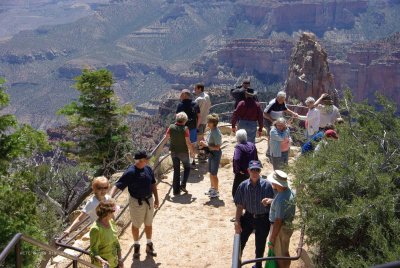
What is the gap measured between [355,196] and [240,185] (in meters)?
1.77

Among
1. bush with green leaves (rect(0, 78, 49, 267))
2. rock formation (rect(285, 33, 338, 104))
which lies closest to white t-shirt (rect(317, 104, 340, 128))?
bush with green leaves (rect(0, 78, 49, 267))

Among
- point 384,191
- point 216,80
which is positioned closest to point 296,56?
point 384,191

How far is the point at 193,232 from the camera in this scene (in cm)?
1046

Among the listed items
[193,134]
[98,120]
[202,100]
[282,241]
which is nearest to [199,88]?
[202,100]

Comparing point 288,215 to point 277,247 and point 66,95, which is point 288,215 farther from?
point 66,95

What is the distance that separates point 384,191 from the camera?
22.1 feet

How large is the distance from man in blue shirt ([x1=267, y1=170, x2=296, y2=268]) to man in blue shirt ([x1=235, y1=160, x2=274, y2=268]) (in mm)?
369

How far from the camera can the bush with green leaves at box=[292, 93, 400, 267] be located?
21.0ft

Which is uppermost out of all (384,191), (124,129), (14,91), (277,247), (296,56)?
(384,191)

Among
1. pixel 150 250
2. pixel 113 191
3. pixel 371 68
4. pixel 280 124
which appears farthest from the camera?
pixel 371 68

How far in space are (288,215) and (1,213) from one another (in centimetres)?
767

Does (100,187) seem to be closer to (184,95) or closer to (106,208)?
(106,208)

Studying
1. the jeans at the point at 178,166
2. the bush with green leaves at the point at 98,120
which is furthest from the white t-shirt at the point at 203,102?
the bush with green leaves at the point at 98,120

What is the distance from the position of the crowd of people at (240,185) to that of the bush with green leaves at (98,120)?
10.4 m
